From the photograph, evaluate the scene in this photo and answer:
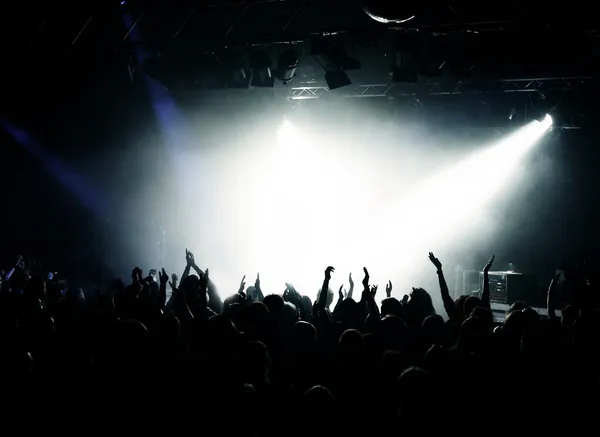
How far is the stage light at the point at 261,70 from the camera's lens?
8062 millimetres

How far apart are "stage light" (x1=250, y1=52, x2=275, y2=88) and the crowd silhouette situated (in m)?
5.75

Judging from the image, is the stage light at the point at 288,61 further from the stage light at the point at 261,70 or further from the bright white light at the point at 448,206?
the bright white light at the point at 448,206

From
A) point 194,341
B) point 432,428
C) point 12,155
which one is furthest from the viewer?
point 12,155

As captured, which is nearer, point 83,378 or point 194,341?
point 83,378

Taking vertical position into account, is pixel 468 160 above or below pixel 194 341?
above

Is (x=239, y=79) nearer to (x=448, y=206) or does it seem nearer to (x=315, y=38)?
(x=315, y=38)

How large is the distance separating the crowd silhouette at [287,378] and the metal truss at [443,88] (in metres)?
8.01

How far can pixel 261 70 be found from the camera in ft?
27.8

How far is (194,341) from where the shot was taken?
3211 mm

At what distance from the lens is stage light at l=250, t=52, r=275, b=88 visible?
26.5 ft

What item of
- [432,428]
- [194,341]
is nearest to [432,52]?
[194,341]

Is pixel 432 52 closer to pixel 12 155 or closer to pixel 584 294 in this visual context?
pixel 584 294

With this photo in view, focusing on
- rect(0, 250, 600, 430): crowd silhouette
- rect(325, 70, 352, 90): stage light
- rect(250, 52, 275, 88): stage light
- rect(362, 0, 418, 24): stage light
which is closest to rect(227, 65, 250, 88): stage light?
rect(250, 52, 275, 88): stage light

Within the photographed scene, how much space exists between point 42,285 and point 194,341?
90.8 inches
